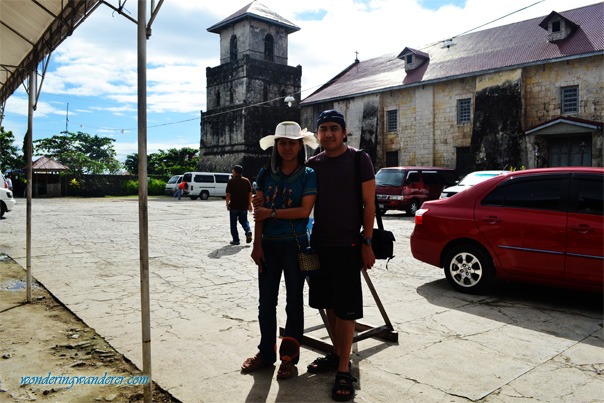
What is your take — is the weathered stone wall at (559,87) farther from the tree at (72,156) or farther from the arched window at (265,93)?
the tree at (72,156)

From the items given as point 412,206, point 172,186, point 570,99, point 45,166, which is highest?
point 570,99

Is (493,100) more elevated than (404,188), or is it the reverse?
(493,100)

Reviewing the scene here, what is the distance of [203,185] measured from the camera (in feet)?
105

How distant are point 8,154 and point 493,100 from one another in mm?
38175

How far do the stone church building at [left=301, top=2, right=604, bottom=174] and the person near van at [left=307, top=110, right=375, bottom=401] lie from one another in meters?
20.6

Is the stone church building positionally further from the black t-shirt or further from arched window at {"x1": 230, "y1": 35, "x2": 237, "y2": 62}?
the black t-shirt

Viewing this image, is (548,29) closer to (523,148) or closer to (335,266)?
(523,148)

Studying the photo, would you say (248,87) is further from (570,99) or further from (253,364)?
(253,364)

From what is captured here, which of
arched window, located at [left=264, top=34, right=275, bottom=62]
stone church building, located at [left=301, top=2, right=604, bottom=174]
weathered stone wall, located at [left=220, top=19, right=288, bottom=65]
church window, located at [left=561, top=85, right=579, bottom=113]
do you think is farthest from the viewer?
arched window, located at [left=264, top=34, right=275, bottom=62]

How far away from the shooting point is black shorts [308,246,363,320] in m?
3.16

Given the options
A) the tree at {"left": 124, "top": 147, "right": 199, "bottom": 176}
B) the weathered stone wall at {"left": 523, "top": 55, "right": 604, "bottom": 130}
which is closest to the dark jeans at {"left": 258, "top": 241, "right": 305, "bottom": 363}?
the weathered stone wall at {"left": 523, "top": 55, "right": 604, "bottom": 130}

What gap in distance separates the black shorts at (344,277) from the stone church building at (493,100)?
2071 centimetres

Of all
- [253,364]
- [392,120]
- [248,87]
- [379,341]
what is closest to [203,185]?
[248,87]

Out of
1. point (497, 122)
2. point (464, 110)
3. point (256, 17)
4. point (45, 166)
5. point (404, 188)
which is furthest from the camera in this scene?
point (45, 166)
